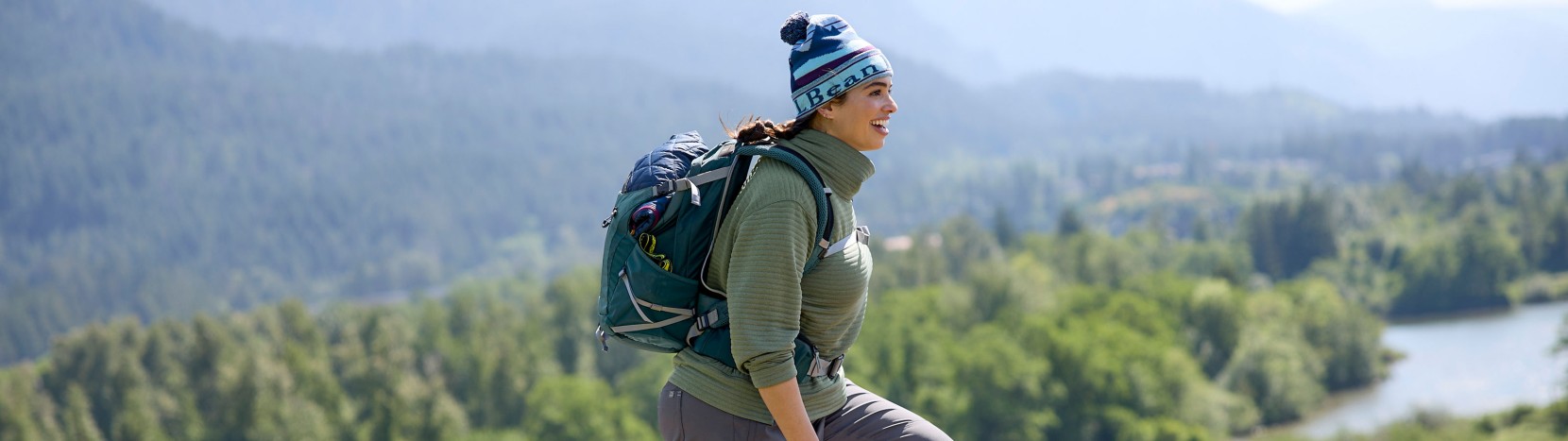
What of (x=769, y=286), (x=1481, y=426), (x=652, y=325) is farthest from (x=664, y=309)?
(x=1481, y=426)

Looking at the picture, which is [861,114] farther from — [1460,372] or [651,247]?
[1460,372]

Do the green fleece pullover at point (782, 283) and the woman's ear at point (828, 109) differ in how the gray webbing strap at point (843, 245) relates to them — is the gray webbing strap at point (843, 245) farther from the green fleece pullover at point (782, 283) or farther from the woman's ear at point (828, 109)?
the woman's ear at point (828, 109)

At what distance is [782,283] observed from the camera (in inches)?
150

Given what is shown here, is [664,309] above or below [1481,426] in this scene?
above

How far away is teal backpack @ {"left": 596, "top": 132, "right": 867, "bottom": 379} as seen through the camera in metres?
3.96

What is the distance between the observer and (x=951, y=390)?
59.6 meters

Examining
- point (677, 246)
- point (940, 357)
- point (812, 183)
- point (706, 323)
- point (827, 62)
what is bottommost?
point (940, 357)

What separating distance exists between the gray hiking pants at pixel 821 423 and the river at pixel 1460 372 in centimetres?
5575

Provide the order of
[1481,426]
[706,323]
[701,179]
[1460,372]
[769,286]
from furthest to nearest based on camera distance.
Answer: [1460,372], [1481,426], [706,323], [701,179], [769,286]

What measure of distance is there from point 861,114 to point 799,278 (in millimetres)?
587

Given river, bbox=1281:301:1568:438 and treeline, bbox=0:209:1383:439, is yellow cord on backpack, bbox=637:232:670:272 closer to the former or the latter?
treeline, bbox=0:209:1383:439

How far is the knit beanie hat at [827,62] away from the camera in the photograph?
4.00m

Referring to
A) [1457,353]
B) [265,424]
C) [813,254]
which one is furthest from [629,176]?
[1457,353]

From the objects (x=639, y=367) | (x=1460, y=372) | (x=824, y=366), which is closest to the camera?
(x=824, y=366)
